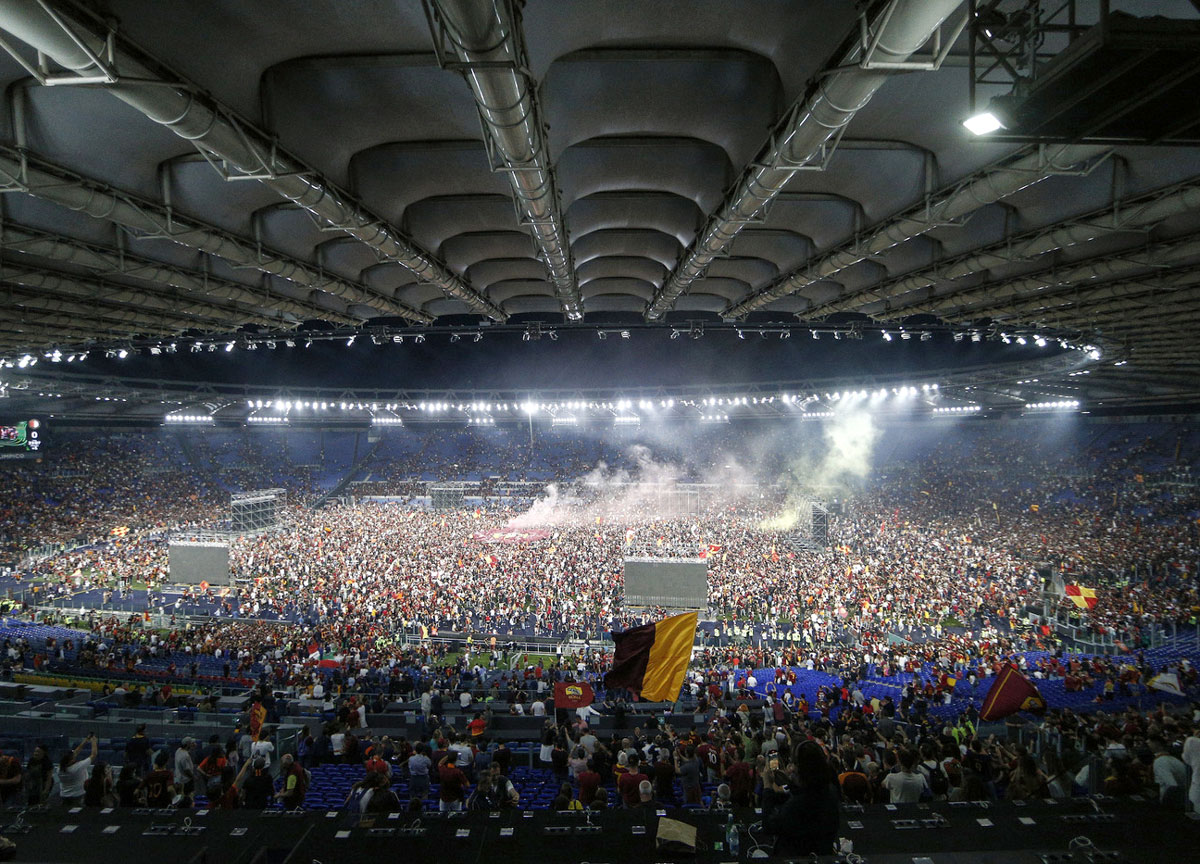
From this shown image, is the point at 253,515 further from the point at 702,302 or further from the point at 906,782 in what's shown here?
the point at 906,782

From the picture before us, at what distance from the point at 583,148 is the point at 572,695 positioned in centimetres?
898

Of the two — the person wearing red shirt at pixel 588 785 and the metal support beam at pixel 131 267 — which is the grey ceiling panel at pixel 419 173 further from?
the person wearing red shirt at pixel 588 785

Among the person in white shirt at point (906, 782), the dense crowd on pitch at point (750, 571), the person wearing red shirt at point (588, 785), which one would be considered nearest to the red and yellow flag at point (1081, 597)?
the dense crowd on pitch at point (750, 571)

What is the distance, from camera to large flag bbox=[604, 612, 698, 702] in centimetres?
791

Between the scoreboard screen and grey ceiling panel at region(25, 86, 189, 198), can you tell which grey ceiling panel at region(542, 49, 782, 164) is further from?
the scoreboard screen

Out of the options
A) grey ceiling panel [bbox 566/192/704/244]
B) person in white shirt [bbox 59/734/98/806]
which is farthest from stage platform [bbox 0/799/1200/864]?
grey ceiling panel [bbox 566/192/704/244]

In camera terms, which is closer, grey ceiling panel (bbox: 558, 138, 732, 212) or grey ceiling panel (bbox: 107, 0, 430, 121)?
grey ceiling panel (bbox: 107, 0, 430, 121)

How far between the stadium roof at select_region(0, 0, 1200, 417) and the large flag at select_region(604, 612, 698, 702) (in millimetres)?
5932

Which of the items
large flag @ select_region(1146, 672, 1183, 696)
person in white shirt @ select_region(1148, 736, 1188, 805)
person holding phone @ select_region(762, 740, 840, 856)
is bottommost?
large flag @ select_region(1146, 672, 1183, 696)

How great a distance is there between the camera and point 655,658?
8039 mm

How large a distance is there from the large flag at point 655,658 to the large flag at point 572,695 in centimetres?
269

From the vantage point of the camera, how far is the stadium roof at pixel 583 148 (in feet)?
15.1

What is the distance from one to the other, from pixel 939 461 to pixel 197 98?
54.7m

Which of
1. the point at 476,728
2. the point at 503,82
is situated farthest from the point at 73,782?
the point at 503,82
